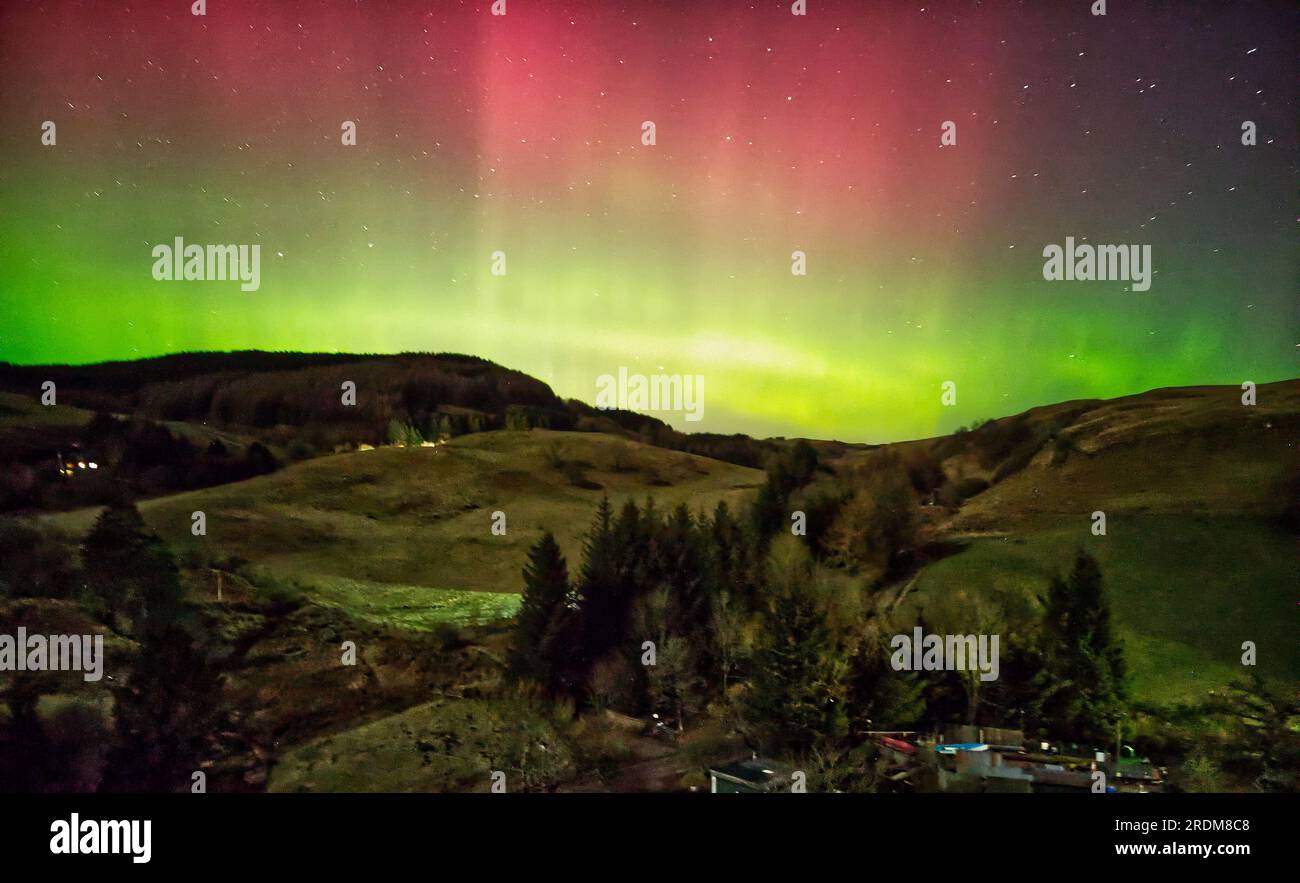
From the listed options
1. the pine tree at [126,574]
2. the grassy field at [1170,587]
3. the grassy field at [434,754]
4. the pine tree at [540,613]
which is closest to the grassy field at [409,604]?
the pine tree at [540,613]

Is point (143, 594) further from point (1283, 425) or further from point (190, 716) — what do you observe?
point (1283, 425)

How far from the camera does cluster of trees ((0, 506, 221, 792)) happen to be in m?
7.80

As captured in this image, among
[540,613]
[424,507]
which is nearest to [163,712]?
[424,507]

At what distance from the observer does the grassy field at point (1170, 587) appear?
7.94 metres

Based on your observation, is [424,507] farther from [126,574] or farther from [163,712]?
[163,712]

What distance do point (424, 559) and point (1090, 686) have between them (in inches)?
259

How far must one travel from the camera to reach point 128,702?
7824 mm

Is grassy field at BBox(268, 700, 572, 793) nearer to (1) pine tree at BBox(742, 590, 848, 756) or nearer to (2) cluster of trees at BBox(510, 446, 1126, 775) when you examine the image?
(2) cluster of trees at BBox(510, 446, 1126, 775)

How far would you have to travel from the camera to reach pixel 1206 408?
848cm

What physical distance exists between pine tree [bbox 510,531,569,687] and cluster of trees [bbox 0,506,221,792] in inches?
115

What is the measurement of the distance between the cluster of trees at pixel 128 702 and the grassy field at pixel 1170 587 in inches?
274

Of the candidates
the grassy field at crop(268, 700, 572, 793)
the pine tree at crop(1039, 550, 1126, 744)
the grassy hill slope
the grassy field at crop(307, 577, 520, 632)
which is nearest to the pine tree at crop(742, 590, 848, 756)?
the grassy hill slope

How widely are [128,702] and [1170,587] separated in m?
10.1
